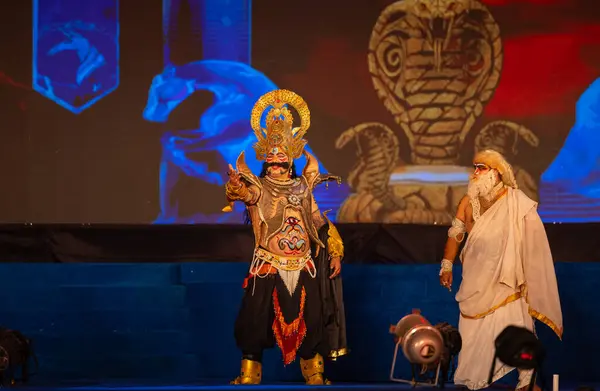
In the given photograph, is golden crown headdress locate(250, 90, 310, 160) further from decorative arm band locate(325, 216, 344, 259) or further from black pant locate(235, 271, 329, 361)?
black pant locate(235, 271, 329, 361)

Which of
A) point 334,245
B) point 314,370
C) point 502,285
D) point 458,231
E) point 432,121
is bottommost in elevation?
point 314,370

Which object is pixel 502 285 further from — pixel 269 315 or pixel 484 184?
pixel 269 315

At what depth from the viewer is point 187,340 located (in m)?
8.49

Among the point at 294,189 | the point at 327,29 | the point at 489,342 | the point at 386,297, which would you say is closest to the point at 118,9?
the point at 327,29

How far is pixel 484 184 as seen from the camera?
764 centimetres

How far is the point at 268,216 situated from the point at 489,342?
155 cm

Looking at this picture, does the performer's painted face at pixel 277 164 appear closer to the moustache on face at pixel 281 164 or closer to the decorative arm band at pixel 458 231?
the moustache on face at pixel 281 164

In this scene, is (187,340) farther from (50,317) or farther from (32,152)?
(32,152)

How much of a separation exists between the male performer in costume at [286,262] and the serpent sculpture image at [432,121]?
43.9 inches

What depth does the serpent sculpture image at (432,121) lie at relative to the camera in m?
8.85

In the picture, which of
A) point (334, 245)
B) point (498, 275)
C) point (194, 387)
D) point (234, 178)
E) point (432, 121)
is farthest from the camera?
point (432, 121)

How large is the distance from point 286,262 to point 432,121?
195 cm

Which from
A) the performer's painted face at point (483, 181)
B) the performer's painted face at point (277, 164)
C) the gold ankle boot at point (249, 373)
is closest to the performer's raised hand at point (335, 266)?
the performer's painted face at point (277, 164)

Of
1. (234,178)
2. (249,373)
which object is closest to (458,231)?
(234,178)
